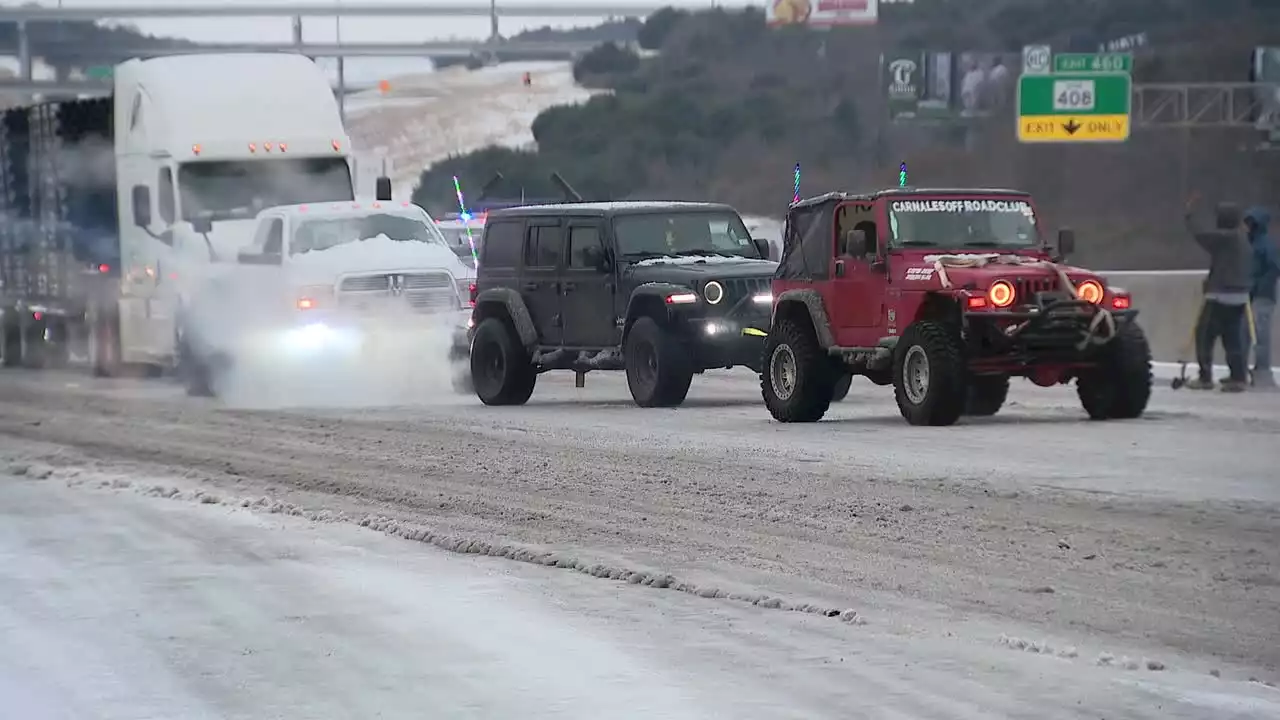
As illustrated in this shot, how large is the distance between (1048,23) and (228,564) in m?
103

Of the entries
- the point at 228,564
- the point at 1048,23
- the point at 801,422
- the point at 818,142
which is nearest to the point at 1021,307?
the point at 801,422

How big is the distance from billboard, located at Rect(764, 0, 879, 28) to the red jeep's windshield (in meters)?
86.8

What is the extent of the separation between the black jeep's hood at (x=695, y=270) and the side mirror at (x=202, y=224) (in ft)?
20.8

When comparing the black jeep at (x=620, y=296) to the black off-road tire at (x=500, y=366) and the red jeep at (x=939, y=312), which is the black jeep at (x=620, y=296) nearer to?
the black off-road tire at (x=500, y=366)

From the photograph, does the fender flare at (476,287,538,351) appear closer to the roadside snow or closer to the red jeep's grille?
the red jeep's grille

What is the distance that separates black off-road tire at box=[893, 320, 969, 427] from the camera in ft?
53.4

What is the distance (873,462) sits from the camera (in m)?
14.6

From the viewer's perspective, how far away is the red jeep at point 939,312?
16484mm

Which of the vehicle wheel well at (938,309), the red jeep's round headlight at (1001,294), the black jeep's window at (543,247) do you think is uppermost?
the black jeep's window at (543,247)

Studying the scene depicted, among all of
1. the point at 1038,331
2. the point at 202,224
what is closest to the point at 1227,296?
the point at 1038,331

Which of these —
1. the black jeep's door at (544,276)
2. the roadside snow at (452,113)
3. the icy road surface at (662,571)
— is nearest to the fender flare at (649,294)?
the black jeep's door at (544,276)

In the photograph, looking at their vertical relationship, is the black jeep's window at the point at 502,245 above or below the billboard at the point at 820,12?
below

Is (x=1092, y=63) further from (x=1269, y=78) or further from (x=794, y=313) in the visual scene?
(x=794, y=313)

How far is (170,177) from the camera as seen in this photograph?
83.7 feet
